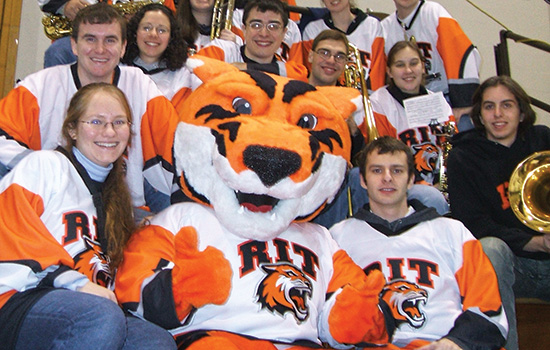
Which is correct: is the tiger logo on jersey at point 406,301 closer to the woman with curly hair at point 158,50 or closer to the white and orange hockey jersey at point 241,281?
the white and orange hockey jersey at point 241,281

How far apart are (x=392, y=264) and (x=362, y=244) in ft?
0.43

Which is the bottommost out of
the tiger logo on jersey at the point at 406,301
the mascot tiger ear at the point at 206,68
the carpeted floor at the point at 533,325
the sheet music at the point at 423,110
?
the carpeted floor at the point at 533,325

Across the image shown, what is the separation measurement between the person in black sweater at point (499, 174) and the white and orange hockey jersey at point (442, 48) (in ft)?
2.42

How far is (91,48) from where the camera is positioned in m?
2.36

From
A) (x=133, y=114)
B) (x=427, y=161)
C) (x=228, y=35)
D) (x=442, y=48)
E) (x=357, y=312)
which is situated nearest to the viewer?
(x=357, y=312)

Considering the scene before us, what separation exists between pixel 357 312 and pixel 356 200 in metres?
1.11

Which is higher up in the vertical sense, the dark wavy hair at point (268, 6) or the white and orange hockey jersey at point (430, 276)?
the dark wavy hair at point (268, 6)

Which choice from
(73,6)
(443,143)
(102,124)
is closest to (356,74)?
(443,143)

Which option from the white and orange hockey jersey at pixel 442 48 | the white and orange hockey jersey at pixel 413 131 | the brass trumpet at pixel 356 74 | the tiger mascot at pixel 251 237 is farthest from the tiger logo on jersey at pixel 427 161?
the tiger mascot at pixel 251 237

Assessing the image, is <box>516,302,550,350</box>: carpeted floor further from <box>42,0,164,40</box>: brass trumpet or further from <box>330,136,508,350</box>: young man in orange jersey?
<box>42,0,164,40</box>: brass trumpet

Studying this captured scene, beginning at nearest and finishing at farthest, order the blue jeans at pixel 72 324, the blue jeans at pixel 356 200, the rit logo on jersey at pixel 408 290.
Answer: the blue jeans at pixel 72 324, the rit logo on jersey at pixel 408 290, the blue jeans at pixel 356 200

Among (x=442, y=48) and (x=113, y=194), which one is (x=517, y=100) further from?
(x=113, y=194)

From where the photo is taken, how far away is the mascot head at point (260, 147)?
1557 millimetres

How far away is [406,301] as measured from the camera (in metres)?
1.94
